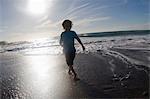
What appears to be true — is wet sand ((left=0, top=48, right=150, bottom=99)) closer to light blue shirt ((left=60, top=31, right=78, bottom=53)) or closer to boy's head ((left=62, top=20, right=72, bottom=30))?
light blue shirt ((left=60, top=31, right=78, bottom=53))

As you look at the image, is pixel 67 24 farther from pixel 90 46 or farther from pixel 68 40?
pixel 90 46

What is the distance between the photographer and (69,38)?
7.25m

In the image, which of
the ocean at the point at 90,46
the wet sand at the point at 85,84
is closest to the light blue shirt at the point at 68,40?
the wet sand at the point at 85,84

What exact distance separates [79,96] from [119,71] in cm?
244

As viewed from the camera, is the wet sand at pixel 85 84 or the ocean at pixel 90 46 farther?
the ocean at pixel 90 46

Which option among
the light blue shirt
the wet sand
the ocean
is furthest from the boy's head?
the ocean

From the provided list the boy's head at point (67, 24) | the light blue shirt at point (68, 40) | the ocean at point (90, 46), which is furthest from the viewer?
the ocean at point (90, 46)

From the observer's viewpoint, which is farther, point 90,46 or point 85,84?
point 90,46

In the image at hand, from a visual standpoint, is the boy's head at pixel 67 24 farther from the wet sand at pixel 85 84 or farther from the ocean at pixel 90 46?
the ocean at pixel 90 46

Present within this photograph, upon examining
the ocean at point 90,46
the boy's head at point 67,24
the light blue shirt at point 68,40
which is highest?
the boy's head at point 67,24

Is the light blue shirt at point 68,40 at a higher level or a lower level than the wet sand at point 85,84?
higher

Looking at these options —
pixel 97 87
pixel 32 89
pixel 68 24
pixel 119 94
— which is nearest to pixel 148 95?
pixel 119 94

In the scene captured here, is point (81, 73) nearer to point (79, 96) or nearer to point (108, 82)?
point (108, 82)

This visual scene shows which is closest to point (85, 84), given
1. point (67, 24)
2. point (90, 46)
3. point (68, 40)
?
point (68, 40)
